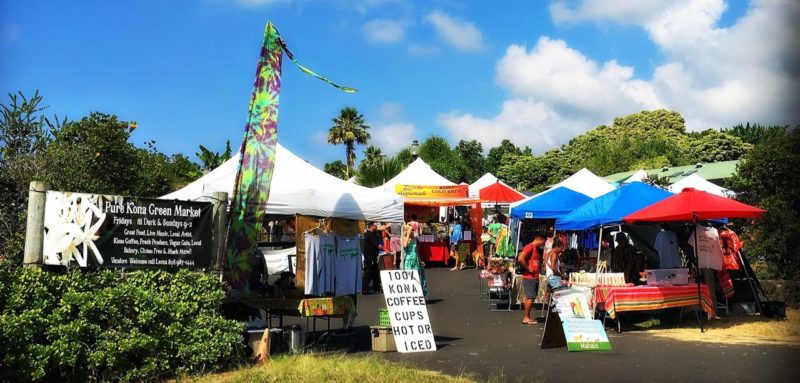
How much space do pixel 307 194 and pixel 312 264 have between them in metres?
1.54

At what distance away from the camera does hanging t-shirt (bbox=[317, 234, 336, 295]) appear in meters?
11.2

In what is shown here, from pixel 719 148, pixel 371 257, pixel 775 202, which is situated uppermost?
pixel 719 148

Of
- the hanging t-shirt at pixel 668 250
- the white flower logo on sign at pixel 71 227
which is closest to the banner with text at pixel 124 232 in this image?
the white flower logo on sign at pixel 71 227

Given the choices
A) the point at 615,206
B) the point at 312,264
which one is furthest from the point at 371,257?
the point at 312,264

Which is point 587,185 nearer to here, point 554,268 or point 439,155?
point 554,268

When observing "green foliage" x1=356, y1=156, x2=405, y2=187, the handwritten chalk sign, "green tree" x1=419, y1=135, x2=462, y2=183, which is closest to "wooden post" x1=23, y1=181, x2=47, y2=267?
the handwritten chalk sign

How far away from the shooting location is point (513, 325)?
13602mm

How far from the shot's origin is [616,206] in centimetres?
1505

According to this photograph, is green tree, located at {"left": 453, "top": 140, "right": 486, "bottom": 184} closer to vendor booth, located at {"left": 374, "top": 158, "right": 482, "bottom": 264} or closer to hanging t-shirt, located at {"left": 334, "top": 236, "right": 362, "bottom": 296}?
vendor booth, located at {"left": 374, "top": 158, "right": 482, "bottom": 264}

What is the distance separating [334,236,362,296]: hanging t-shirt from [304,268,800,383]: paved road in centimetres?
89

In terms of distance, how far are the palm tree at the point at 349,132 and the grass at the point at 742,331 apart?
57880mm

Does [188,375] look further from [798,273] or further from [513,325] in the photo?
[798,273]

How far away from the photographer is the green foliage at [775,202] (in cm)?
1513

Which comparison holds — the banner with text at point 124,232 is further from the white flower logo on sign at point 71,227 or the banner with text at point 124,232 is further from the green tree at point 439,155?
the green tree at point 439,155
